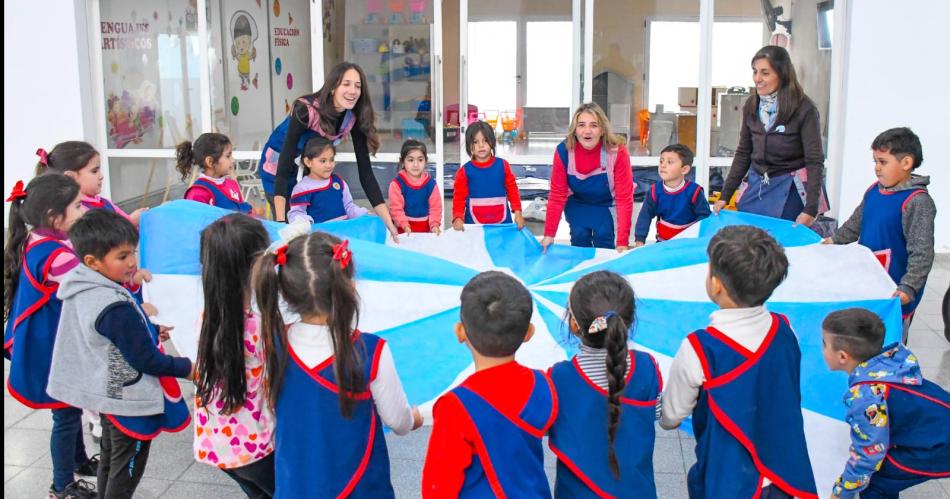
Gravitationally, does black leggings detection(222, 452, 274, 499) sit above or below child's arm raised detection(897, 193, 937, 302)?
below

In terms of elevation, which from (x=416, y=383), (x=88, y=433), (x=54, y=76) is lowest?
(x=88, y=433)

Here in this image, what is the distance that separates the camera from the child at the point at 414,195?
423cm

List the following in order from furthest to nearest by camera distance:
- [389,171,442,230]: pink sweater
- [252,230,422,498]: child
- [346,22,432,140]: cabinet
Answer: [346,22,432,140]: cabinet < [389,171,442,230]: pink sweater < [252,230,422,498]: child

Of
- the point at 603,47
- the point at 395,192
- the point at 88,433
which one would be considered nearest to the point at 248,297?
the point at 88,433

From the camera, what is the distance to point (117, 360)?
2.27 meters

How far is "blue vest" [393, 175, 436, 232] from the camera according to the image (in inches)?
168

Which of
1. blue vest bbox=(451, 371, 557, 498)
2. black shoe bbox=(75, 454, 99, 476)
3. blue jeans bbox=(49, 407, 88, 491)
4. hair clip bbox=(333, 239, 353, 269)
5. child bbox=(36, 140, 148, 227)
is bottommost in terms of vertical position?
black shoe bbox=(75, 454, 99, 476)

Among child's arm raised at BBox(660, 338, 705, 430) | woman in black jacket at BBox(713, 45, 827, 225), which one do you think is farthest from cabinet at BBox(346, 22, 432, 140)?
child's arm raised at BBox(660, 338, 705, 430)

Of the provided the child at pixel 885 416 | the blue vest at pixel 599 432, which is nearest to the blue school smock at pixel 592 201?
the child at pixel 885 416

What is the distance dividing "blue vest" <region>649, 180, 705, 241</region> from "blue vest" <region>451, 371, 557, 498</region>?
2284 millimetres

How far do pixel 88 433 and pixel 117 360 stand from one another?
3.71 ft

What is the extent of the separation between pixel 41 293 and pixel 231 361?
0.90m

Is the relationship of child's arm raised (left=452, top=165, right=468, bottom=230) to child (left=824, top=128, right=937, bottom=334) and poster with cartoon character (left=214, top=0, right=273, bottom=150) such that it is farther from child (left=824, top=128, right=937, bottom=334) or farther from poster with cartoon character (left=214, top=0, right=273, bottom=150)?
poster with cartoon character (left=214, top=0, right=273, bottom=150)

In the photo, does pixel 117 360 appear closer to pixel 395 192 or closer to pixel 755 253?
pixel 755 253
